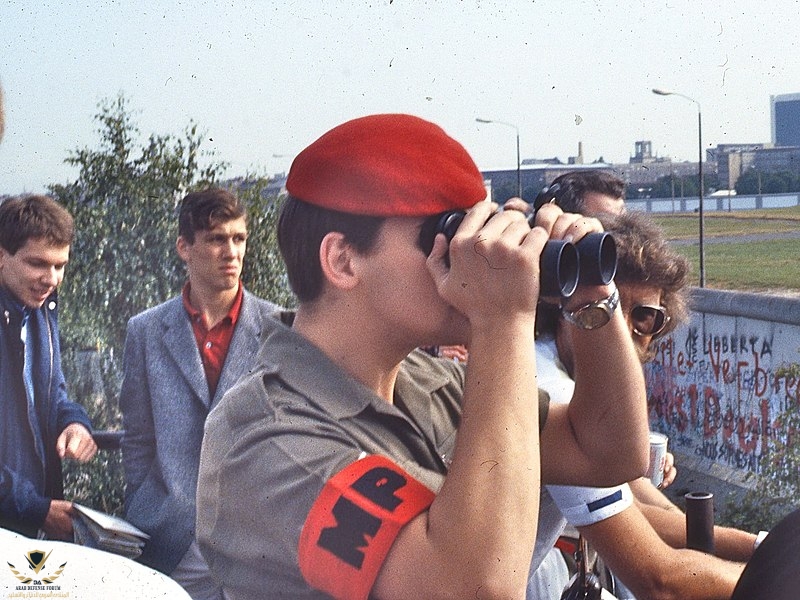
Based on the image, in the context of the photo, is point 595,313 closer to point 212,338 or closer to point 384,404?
point 384,404

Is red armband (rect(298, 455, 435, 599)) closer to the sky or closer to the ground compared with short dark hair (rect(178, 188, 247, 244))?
closer to the ground

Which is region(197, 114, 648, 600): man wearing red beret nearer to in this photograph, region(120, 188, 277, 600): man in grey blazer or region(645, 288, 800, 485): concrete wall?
region(120, 188, 277, 600): man in grey blazer

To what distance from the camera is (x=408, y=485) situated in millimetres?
831

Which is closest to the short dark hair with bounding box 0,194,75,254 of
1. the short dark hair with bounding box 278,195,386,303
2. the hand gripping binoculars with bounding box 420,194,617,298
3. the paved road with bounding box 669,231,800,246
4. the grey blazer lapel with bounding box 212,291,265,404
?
the grey blazer lapel with bounding box 212,291,265,404

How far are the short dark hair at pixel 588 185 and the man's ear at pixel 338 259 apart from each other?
533mm

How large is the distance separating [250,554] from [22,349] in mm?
694

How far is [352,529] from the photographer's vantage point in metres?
0.80

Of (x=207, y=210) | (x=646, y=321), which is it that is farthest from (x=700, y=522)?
(x=207, y=210)

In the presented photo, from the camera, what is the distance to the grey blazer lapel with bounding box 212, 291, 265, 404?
4.44ft

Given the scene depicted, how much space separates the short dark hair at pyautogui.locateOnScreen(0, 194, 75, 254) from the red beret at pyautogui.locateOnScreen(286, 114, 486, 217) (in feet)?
1.88

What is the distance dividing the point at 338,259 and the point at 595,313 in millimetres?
291

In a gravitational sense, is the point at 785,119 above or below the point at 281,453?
above

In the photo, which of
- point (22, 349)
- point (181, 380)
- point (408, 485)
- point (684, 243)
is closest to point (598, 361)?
point (408, 485)

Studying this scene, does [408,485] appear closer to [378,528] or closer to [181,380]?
[378,528]
